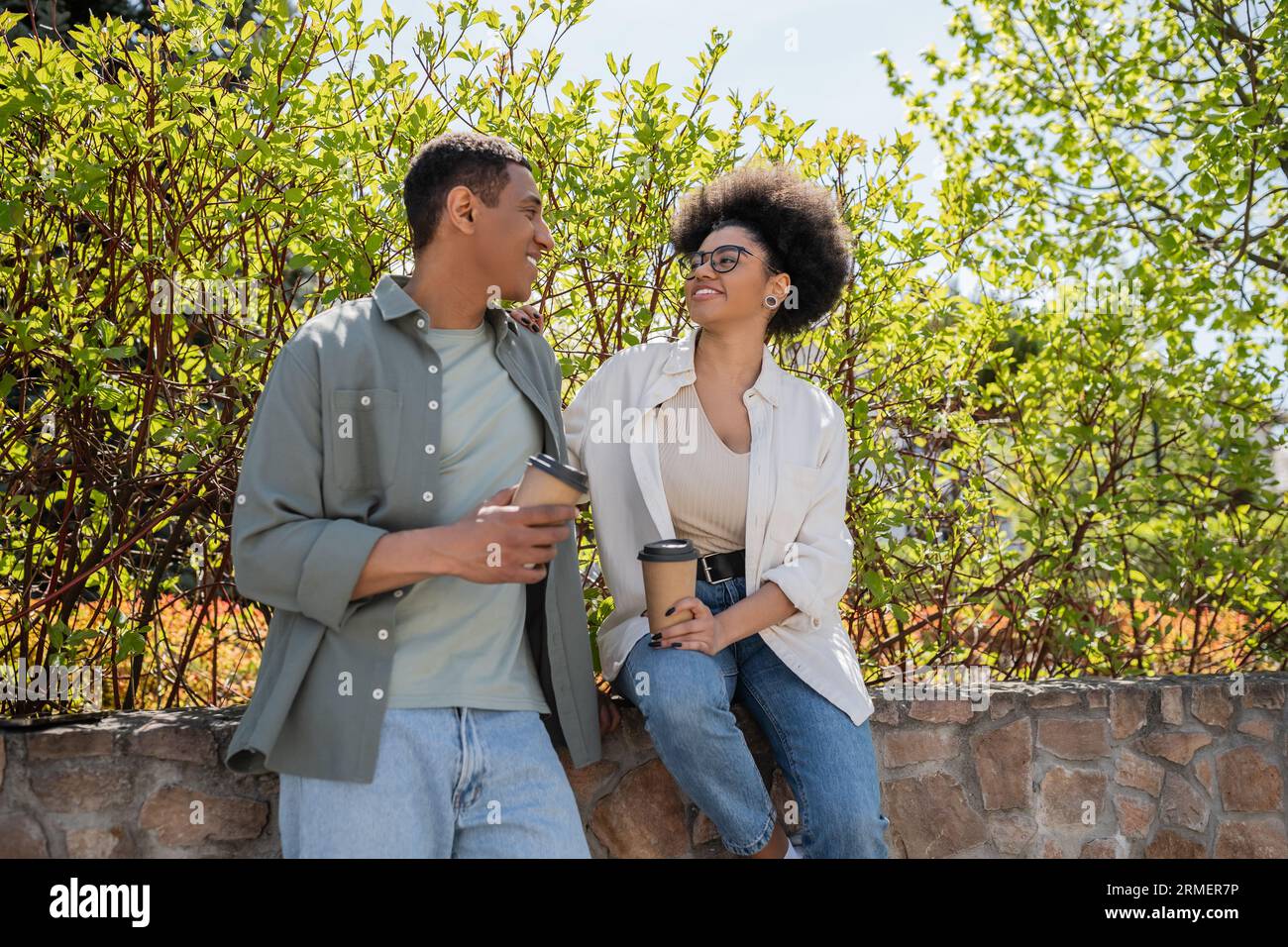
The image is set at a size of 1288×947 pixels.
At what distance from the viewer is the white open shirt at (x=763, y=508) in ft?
8.47

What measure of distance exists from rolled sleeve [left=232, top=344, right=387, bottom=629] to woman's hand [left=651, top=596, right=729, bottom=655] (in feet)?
2.09

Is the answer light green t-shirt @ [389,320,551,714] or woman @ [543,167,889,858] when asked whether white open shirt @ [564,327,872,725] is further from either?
light green t-shirt @ [389,320,551,714]

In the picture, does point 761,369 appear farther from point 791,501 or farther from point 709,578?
point 709,578

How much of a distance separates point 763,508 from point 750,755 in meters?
0.54

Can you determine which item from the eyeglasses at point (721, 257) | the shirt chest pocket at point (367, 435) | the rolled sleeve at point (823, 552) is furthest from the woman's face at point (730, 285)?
the shirt chest pocket at point (367, 435)

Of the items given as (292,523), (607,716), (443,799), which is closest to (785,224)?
(607,716)

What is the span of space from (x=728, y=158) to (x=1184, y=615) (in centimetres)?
235

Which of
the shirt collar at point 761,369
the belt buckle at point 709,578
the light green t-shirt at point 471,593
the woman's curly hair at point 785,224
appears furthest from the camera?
the woman's curly hair at point 785,224

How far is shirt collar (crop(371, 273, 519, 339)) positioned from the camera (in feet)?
7.43

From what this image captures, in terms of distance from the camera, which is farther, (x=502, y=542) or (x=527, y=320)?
(x=527, y=320)

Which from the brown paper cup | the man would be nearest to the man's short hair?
the man

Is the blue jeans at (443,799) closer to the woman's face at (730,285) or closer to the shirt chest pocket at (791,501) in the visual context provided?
the shirt chest pocket at (791,501)

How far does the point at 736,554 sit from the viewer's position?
2.68 meters
